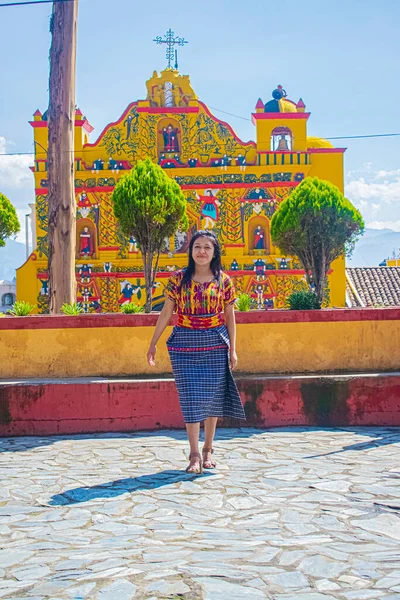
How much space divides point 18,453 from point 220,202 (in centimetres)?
1832

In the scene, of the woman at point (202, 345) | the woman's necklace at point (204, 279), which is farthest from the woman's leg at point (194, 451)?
the woman's necklace at point (204, 279)

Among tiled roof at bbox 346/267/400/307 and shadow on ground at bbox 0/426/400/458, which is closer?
shadow on ground at bbox 0/426/400/458

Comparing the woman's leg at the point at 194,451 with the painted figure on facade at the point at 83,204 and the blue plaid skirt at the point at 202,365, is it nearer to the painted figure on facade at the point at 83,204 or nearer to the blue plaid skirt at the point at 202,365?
the blue plaid skirt at the point at 202,365

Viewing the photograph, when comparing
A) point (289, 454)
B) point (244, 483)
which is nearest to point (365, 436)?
point (289, 454)

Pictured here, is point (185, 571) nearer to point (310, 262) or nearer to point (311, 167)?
point (310, 262)

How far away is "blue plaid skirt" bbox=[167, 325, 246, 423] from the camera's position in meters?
5.47

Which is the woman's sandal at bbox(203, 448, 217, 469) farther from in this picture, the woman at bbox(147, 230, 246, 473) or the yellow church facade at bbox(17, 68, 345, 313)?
the yellow church facade at bbox(17, 68, 345, 313)

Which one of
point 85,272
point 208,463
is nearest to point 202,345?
point 208,463

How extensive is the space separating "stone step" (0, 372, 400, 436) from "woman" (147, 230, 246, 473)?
197 centimetres

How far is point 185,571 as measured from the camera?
325 cm

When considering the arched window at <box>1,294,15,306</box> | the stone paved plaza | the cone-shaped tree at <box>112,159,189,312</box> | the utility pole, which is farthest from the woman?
the arched window at <box>1,294,15,306</box>

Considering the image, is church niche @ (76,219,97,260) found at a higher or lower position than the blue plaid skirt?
higher

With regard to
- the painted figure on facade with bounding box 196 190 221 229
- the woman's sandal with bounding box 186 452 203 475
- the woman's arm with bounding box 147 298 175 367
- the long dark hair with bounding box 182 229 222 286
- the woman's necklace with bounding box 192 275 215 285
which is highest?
the painted figure on facade with bounding box 196 190 221 229

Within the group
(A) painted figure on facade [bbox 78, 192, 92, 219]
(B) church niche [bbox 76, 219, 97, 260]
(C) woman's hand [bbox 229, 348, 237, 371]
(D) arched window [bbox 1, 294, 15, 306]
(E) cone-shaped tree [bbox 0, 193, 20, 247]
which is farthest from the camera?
(D) arched window [bbox 1, 294, 15, 306]
